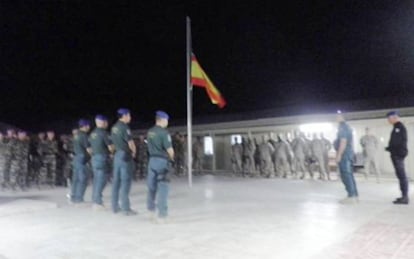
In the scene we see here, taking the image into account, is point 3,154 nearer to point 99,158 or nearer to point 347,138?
point 99,158

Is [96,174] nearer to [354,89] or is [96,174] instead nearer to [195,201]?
[195,201]

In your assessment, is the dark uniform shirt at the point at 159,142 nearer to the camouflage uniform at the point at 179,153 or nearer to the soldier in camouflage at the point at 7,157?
the soldier in camouflage at the point at 7,157

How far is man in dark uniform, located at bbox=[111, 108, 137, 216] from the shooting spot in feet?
24.2

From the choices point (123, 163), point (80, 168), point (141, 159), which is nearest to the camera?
point (123, 163)

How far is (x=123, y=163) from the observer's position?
292 inches

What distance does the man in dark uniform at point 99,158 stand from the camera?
26.1 feet

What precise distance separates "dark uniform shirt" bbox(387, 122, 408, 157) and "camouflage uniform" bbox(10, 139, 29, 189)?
34.5 ft

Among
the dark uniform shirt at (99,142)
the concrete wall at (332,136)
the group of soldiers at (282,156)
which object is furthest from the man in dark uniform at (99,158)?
the concrete wall at (332,136)

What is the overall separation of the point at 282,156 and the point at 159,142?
29.8 ft

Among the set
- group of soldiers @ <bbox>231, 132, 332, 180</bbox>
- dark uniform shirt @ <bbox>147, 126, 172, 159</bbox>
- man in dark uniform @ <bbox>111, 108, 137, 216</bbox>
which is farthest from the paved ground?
group of soldiers @ <bbox>231, 132, 332, 180</bbox>

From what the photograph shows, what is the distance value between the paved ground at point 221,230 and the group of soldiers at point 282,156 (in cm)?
492

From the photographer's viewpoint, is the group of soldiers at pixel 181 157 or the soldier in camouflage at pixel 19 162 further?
the group of soldiers at pixel 181 157

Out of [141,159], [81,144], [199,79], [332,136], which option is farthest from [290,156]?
[81,144]

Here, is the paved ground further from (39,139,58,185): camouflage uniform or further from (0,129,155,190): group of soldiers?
(39,139,58,185): camouflage uniform
